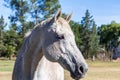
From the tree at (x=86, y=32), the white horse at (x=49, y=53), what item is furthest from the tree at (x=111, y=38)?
the white horse at (x=49, y=53)

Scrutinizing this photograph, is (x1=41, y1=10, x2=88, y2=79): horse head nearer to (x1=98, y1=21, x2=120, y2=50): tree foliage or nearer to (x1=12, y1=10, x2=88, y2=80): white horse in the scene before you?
(x1=12, y1=10, x2=88, y2=80): white horse

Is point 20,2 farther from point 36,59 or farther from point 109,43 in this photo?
point 109,43

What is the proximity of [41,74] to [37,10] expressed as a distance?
152ft

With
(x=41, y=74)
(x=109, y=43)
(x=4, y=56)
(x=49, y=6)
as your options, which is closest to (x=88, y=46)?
(x=4, y=56)

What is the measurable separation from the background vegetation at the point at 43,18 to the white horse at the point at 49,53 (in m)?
1.03

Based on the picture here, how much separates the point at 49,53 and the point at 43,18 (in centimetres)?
4415

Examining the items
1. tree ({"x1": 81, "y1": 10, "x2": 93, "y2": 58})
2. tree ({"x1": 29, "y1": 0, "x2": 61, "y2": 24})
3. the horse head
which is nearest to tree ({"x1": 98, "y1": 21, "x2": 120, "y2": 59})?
tree ({"x1": 81, "y1": 10, "x2": 93, "y2": 58})

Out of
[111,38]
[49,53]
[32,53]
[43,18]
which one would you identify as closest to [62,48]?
[49,53]

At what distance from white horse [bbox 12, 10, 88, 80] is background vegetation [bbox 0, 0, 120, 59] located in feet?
3.39

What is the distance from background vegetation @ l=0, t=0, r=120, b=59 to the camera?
50406 millimetres

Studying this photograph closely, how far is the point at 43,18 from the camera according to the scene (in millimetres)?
48594

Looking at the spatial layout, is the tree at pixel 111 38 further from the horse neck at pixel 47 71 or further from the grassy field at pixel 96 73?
the horse neck at pixel 47 71

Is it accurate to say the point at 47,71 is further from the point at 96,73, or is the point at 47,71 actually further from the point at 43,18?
the point at 43,18

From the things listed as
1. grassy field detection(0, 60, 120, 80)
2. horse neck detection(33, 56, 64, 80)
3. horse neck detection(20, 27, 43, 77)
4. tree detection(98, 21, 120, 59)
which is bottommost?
grassy field detection(0, 60, 120, 80)
